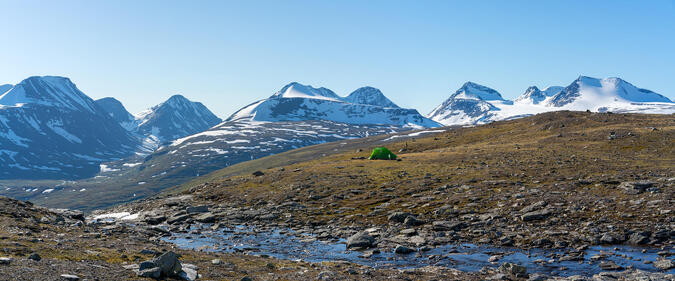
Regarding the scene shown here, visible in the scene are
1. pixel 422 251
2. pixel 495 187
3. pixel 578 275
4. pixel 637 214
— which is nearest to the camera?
pixel 578 275

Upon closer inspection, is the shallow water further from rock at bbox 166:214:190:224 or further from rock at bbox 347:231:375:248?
rock at bbox 166:214:190:224

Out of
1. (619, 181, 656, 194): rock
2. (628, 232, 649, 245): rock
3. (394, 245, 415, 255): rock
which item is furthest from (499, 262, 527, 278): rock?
(619, 181, 656, 194): rock

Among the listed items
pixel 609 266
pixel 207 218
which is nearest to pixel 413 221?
pixel 609 266

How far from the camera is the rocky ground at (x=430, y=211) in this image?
74.1ft

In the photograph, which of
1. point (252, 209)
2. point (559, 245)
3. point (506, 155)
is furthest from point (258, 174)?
point (559, 245)

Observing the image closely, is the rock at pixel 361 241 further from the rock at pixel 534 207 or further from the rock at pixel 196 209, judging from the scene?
the rock at pixel 196 209

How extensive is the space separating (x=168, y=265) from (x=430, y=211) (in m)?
25.7

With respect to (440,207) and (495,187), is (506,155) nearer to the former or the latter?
(495,187)

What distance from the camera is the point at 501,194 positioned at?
40750 mm

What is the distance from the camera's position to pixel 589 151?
202ft

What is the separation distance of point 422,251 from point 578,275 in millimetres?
9394

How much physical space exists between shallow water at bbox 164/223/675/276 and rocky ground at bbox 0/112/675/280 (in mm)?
949

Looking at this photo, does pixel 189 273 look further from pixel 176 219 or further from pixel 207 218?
pixel 176 219

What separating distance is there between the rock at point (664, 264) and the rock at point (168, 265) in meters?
24.1
